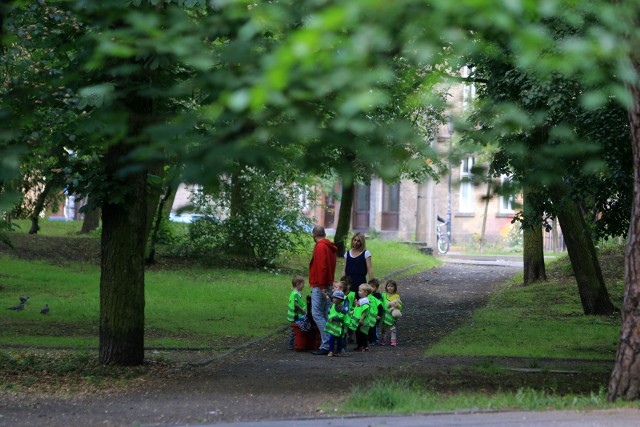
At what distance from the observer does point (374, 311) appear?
1512cm

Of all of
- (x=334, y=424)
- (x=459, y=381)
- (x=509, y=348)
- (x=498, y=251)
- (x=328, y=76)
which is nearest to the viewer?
(x=328, y=76)

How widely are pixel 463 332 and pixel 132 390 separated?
7061mm

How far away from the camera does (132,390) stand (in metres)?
11.5

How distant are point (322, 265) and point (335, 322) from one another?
0.93m

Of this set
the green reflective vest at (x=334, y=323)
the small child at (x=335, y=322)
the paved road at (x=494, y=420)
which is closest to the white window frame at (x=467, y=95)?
the paved road at (x=494, y=420)

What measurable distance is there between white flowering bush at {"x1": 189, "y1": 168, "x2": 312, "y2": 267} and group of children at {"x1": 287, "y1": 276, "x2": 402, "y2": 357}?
12.4m

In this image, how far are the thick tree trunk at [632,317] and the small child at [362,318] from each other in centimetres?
542

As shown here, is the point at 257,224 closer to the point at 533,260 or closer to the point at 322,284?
the point at 533,260

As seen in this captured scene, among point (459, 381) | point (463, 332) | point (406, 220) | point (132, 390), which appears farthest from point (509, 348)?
point (406, 220)

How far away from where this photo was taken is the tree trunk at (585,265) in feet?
64.0

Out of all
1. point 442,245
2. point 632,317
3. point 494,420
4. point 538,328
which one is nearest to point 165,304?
point 538,328

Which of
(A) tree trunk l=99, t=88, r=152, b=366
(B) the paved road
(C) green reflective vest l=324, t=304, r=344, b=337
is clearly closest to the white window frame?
(B) the paved road

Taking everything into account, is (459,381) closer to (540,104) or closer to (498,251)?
(540,104)

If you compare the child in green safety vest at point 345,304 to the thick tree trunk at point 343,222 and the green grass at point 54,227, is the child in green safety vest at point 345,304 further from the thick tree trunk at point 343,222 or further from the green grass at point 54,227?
the green grass at point 54,227
